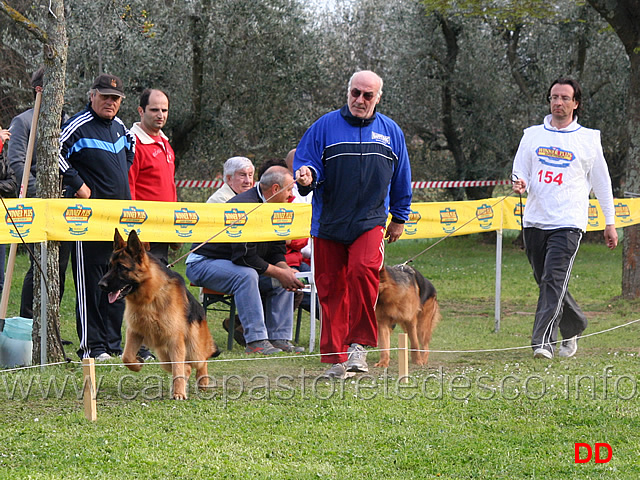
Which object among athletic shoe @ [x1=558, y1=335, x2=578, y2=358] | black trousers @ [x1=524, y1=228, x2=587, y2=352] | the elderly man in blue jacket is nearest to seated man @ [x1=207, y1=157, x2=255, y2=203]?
the elderly man in blue jacket

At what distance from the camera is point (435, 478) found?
3.88 meters

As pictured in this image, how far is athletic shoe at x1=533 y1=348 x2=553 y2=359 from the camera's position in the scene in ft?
23.5

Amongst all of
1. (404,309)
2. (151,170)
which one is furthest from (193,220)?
(404,309)

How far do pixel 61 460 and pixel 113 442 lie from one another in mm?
345

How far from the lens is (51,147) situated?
6375mm

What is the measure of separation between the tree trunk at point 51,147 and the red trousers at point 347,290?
208cm

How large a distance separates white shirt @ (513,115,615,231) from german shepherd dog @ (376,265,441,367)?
1.23 metres

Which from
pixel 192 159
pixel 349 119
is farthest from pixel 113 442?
pixel 192 159

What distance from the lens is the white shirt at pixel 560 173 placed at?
730 centimetres

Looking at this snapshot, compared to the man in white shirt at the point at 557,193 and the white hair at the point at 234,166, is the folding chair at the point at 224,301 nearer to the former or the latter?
the white hair at the point at 234,166

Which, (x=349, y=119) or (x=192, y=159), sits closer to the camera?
(x=349, y=119)

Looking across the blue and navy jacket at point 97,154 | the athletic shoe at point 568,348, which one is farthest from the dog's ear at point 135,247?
the athletic shoe at point 568,348

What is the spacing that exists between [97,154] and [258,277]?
1.91 metres

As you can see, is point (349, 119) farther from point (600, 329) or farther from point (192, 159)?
point (192, 159)
